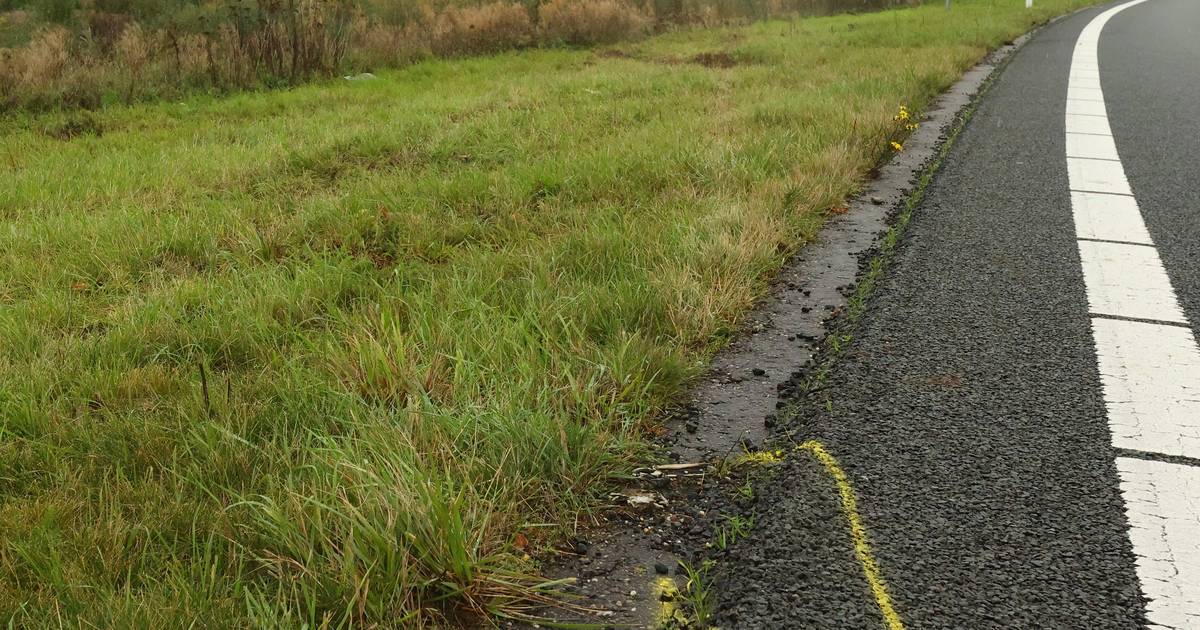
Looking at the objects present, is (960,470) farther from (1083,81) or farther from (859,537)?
(1083,81)

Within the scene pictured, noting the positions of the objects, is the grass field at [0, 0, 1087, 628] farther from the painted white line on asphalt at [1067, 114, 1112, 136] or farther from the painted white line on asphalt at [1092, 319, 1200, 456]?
the painted white line on asphalt at [1067, 114, 1112, 136]

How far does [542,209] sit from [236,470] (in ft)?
7.74

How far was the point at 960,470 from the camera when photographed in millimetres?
1894

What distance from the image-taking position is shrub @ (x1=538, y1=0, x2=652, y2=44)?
13.3 m

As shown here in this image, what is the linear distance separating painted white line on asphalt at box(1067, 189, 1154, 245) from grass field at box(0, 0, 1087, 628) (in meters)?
1.04

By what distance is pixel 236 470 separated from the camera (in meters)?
1.92

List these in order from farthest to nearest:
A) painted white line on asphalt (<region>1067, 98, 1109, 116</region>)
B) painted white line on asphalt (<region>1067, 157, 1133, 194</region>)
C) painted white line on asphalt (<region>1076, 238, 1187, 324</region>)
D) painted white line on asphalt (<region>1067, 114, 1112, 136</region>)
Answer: painted white line on asphalt (<region>1067, 98, 1109, 116</region>) → painted white line on asphalt (<region>1067, 114, 1112, 136</region>) → painted white line on asphalt (<region>1067, 157, 1133, 194</region>) → painted white line on asphalt (<region>1076, 238, 1187, 324</region>)

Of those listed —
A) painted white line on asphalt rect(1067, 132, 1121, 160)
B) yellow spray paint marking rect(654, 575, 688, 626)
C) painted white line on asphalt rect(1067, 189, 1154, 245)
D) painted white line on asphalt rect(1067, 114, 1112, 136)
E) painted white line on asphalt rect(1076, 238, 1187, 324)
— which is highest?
painted white line on asphalt rect(1067, 114, 1112, 136)

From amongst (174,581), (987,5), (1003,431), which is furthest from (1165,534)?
(987,5)

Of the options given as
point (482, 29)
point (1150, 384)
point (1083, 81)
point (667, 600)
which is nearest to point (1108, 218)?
point (1150, 384)

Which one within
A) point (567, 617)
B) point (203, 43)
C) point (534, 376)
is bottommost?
→ point (567, 617)

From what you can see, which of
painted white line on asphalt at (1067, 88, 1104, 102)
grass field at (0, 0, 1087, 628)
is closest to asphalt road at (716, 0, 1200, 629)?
grass field at (0, 0, 1087, 628)

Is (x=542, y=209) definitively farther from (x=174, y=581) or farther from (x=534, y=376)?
(x=174, y=581)

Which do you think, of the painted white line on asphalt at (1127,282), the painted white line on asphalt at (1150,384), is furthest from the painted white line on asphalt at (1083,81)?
the painted white line on asphalt at (1150,384)
